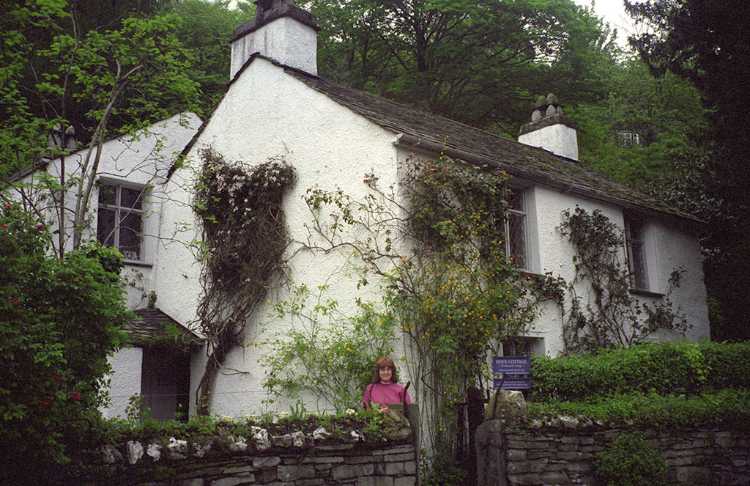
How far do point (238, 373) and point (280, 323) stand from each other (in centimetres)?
135

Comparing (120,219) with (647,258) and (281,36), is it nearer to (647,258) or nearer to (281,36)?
(281,36)

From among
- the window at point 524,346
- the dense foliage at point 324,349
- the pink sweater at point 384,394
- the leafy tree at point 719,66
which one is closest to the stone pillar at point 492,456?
the pink sweater at point 384,394

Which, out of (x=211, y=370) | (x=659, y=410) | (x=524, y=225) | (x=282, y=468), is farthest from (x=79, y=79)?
(x=659, y=410)

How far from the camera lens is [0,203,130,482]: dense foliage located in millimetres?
5156

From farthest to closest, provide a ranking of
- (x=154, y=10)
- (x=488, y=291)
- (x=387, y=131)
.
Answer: (x=154, y=10)
(x=387, y=131)
(x=488, y=291)

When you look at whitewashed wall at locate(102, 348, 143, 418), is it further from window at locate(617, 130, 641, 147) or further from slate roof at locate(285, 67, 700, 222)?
window at locate(617, 130, 641, 147)

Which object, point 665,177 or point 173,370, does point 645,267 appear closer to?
point 665,177

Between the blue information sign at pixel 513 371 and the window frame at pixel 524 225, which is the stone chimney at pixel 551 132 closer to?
the window frame at pixel 524 225

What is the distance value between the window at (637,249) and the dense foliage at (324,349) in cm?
831

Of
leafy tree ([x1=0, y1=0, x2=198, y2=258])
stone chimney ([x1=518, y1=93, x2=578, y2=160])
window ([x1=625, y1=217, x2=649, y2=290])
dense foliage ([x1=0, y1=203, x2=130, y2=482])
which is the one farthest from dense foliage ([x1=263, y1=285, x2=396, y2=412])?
stone chimney ([x1=518, y1=93, x2=578, y2=160])

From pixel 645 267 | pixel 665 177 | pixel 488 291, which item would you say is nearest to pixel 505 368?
pixel 488 291

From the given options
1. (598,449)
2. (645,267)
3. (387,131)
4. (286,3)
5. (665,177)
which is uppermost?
(286,3)

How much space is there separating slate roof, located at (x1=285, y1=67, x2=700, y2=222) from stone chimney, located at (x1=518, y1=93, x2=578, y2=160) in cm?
108

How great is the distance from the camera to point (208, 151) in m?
15.1
